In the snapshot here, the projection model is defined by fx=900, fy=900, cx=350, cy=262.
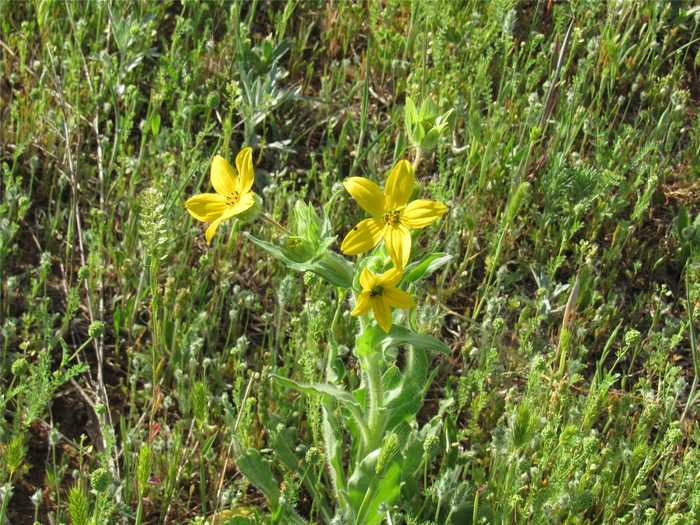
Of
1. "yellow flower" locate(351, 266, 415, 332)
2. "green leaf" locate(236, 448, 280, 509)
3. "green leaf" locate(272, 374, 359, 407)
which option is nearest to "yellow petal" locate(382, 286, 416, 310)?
"yellow flower" locate(351, 266, 415, 332)

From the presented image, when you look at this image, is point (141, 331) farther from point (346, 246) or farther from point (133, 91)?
point (346, 246)

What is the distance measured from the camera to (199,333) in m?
3.30

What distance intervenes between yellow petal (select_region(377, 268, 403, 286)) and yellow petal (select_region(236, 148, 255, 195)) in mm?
454

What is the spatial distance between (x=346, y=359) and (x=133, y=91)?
142 centimetres

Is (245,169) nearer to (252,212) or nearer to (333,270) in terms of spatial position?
(252,212)

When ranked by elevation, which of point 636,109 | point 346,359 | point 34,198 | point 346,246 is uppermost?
point 346,246

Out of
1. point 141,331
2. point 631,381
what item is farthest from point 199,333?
point 631,381

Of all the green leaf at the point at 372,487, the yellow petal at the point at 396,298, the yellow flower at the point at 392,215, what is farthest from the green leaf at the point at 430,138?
the green leaf at the point at 372,487

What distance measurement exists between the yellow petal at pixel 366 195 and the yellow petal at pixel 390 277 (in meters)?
0.17

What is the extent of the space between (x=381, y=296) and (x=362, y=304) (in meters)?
0.07

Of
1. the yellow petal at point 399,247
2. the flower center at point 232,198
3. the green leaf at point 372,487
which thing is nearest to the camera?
the yellow petal at point 399,247

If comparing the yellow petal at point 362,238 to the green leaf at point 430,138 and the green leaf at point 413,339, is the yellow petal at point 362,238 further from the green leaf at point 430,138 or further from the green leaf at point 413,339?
the green leaf at point 430,138

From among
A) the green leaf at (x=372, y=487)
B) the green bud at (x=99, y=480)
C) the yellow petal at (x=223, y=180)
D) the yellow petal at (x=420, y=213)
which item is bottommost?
the green leaf at (x=372, y=487)

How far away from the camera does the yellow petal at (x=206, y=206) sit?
2.39 meters
